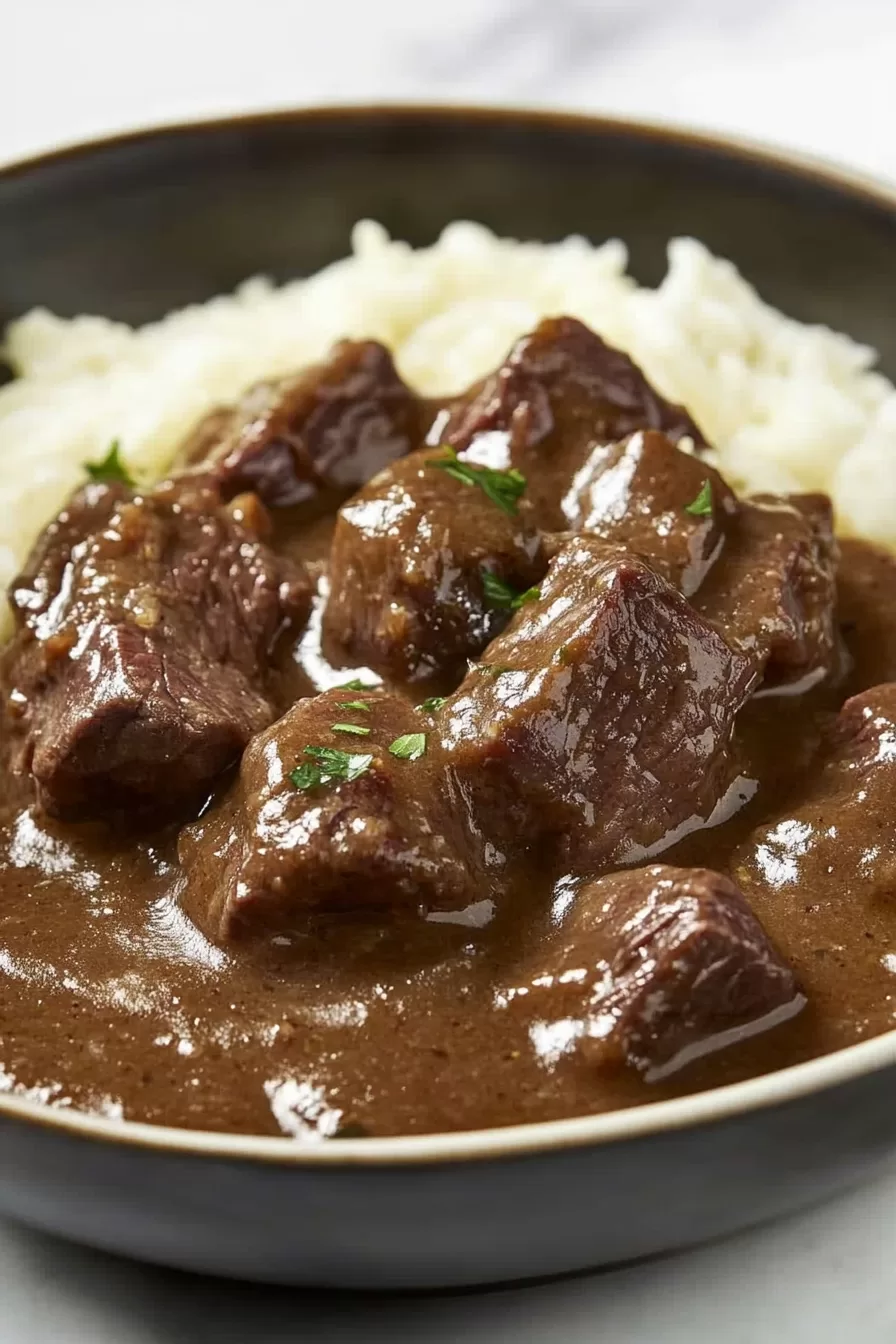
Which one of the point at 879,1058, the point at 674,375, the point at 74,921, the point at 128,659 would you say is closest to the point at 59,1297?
the point at 74,921

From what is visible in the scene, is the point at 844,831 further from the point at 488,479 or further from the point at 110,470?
the point at 110,470

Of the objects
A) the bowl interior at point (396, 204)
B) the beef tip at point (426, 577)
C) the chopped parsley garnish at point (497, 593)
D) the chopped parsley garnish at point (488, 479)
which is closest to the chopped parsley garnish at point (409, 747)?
the beef tip at point (426, 577)

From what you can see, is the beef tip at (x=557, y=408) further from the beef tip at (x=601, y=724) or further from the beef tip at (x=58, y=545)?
the beef tip at (x=58, y=545)

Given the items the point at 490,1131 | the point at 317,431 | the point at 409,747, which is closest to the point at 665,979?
the point at 490,1131

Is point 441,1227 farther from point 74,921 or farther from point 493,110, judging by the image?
point 493,110

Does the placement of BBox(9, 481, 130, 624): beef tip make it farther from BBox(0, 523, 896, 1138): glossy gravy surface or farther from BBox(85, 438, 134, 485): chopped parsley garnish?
BBox(0, 523, 896, 1138): glossy gravy surface
